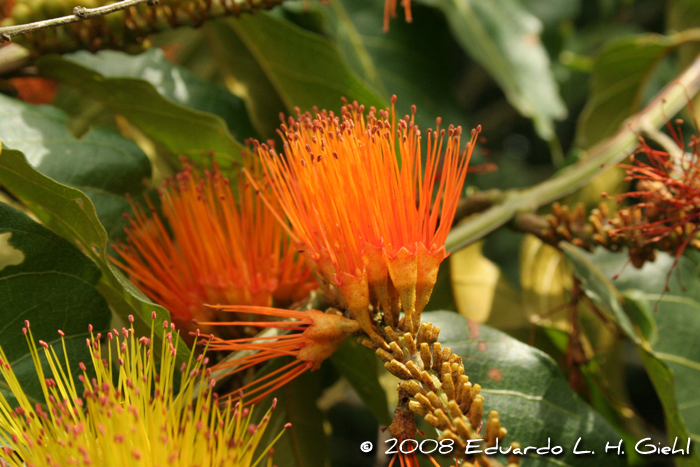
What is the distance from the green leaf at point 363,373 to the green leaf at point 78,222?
28 cm

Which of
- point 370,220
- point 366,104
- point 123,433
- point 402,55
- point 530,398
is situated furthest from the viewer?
point 402,55

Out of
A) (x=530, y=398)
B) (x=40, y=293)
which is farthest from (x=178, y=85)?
(x=530, y=398)

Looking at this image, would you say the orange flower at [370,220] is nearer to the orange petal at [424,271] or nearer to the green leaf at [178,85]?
the orange petal at [424,271]

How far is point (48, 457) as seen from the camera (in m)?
0.60

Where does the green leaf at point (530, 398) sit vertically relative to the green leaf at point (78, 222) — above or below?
below

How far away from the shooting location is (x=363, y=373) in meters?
0.95

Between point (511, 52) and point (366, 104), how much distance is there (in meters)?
0.56

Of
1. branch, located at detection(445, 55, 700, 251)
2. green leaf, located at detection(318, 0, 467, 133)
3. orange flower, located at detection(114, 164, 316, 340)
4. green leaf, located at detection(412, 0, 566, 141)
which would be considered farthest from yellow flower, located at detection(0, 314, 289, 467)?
green leaf, located at detection(412, 0, 566, 141)

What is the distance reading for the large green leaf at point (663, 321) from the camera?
3.05ft

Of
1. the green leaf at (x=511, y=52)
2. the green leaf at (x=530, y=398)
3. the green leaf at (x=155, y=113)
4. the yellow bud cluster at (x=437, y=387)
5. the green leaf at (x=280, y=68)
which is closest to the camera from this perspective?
the yellow bud cluster at (x=437, y=387)

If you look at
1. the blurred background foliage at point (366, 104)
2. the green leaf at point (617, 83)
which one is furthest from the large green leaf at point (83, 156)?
the green leaf at point (617, 83)

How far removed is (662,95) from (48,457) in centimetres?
133

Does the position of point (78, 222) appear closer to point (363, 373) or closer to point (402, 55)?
point (363, 373)

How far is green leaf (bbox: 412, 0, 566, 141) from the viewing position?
1402 millimetres
